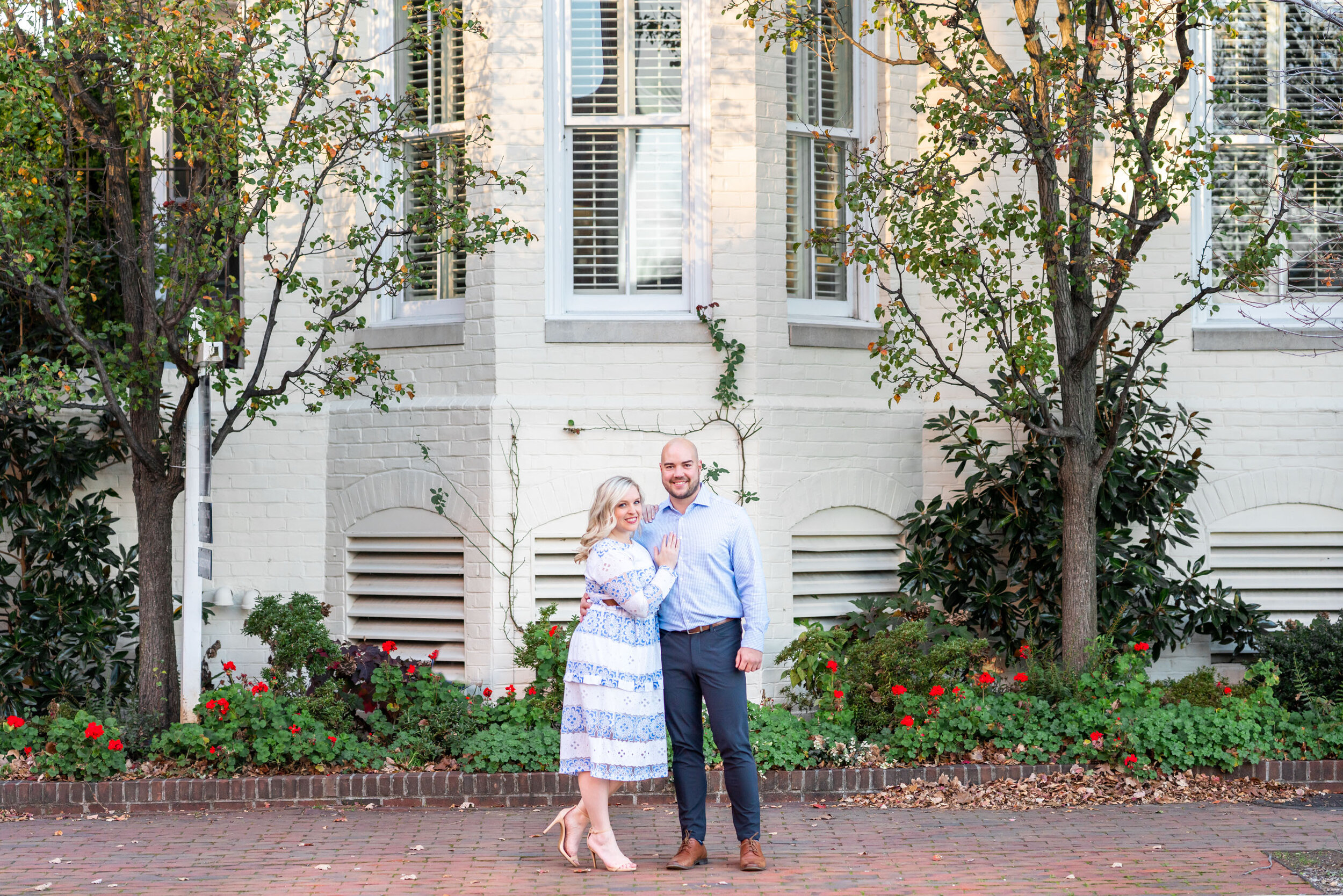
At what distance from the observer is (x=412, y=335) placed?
8805 mm

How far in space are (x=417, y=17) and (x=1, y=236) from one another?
3.30 meters

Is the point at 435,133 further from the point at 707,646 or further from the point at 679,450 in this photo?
the point at 707,646

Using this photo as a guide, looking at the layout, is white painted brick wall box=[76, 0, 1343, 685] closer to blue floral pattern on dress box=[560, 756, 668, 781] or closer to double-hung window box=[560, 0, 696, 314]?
double-hung window box=[560, 0, 696, 314]

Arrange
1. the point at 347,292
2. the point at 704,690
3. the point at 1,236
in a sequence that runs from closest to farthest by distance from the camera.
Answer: the point at 704,690
the point at 1,236
the point at 347,292

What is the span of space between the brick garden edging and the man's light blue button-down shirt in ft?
5.74

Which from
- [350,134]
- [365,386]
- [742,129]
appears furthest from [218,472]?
[742,129]

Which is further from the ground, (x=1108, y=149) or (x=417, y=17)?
(x=417, y=17)

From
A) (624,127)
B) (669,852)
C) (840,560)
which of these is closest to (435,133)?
(624,127)

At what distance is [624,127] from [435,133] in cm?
129

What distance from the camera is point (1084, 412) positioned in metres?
7.98

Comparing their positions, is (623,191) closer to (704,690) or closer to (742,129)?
(742,129)

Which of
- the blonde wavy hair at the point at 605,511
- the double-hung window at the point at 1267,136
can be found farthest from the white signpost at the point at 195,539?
the double-hung window at the point at 1267,136

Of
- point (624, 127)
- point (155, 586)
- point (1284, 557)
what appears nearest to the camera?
point (155, 586)

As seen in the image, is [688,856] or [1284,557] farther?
[1284,557]
